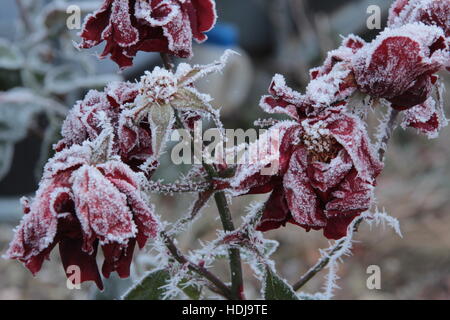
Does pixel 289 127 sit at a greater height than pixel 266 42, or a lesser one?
lesser

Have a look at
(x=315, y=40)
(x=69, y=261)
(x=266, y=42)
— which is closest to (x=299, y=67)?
(x=315, y=40)

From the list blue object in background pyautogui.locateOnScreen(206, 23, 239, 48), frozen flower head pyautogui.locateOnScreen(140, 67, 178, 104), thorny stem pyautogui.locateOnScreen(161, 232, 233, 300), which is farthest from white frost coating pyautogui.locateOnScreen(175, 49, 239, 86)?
blue object in background pyautogui.locateOnScreen(206, 23, 239, 48)

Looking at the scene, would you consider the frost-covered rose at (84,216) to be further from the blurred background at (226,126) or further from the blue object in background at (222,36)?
the blue object in background at (222,36)

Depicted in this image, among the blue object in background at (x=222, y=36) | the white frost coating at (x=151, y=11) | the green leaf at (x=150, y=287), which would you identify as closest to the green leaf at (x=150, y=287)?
the green leaf at (x=150, y=287)

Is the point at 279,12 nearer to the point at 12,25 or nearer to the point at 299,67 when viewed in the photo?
the point at 299,67

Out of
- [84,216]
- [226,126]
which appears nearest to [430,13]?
[84,216]

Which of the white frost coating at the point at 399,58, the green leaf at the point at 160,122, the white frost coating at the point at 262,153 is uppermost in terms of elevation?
the white frost coating at the point at 399,58
